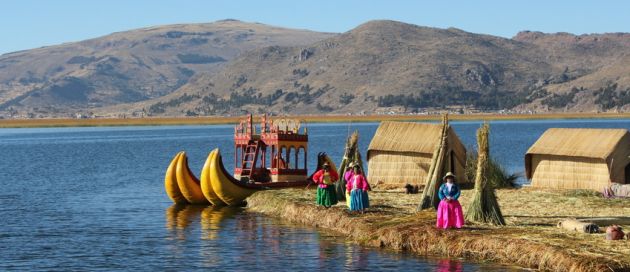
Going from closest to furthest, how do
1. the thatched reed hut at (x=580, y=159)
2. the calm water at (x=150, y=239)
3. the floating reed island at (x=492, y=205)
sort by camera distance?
1. the floating reed island at (x=492, y=205)
2. the calm water at (x=150, y=239)
3. the thatched reed hut at (x=580, y=159)

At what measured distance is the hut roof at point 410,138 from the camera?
144ft

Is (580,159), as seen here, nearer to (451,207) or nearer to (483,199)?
(483,199)

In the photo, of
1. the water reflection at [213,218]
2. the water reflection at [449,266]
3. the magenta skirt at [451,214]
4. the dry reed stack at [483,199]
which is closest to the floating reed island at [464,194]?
the dry reed stack at [483,199]

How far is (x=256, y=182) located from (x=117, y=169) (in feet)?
109

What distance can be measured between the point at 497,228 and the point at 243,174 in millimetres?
17884

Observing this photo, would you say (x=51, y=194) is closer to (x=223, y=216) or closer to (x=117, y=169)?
(x=223, y=216)

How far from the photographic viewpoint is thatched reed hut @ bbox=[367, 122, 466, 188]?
143 ft

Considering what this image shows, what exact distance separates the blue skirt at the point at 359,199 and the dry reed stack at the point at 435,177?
169cm

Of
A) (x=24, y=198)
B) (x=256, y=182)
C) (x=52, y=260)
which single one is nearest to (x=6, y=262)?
(x=52, y=260)

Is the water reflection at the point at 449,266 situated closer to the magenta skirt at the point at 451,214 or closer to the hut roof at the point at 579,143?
the magenta skirt at the point at 451,214

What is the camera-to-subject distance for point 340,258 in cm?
2828

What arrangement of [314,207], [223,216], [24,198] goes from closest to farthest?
[314,207], [223,216], [24,198]

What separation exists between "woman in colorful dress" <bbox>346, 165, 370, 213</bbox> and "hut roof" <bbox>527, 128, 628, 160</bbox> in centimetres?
1040

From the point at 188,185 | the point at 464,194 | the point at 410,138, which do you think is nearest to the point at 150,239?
the point at 188,185
